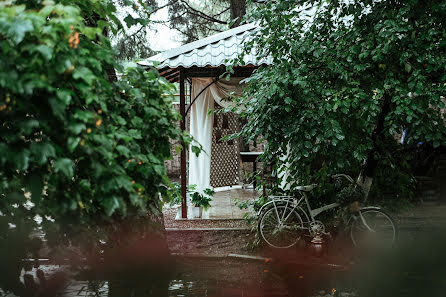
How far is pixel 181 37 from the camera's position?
14.6 m

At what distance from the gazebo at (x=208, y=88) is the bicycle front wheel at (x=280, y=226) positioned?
1305 millimetres

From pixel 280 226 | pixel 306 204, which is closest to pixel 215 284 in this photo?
pixel 280 226

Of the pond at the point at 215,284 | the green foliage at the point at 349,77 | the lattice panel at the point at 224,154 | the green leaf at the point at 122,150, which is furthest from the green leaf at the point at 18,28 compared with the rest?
the lattice panel at the point at 224,154

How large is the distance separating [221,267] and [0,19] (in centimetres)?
412

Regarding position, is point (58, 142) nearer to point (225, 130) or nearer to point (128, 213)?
point (128, 213)

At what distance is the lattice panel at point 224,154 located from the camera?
400 inches

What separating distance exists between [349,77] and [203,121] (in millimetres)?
3919

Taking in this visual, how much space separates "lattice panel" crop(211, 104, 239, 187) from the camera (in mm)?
10164

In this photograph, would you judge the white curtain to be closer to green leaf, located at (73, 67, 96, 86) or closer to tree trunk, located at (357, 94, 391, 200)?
tree trunk, located at (357, 94, 391, 200)

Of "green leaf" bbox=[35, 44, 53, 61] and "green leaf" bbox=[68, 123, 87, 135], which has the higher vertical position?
"green leaf" bbox=[35, 44, 53, 61]

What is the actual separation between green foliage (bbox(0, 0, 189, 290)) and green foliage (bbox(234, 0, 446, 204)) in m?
2.13

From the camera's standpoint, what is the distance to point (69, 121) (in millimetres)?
2230

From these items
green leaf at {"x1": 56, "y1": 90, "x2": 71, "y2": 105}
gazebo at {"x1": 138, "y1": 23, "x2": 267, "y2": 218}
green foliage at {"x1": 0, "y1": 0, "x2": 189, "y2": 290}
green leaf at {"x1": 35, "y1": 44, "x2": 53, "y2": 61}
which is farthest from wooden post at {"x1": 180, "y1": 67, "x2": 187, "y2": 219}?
green leaf at {"x1": 35, "y1": 44, "x2": 53, "y2": 61}

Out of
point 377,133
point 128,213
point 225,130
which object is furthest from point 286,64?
point 225,130
